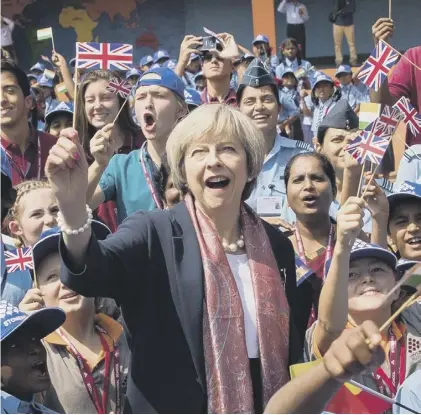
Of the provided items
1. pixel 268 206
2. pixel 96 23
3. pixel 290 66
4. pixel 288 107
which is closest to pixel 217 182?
pixel 268 206

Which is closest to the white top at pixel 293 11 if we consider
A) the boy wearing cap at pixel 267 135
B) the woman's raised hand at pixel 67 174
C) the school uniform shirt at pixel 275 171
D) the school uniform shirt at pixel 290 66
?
the school uniform shirt at pixel 290 66

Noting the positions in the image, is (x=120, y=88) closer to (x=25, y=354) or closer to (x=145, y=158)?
(x=145, y=158)

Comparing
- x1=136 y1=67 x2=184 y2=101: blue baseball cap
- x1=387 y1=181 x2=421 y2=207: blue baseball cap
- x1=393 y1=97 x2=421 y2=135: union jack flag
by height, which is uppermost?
x1=136 y1=67 x2=184 y2=101: blue baseball cap

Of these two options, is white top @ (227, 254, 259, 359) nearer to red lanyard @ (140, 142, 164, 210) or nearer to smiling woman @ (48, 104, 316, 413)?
smiling woman @ (48, 104, 316, 413)

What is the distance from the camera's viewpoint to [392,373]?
3621mm

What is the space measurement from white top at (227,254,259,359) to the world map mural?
1909 centimetres

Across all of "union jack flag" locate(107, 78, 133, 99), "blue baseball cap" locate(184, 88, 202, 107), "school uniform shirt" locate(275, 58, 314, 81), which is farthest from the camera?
"school uniform shirt" locate(275, 58, 314, 81)

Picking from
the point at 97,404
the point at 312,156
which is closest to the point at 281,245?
the point at 97,404

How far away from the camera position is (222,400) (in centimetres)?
299

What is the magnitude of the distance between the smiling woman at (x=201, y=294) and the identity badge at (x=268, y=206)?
1722 millimetres

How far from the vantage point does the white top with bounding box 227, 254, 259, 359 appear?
310 cm

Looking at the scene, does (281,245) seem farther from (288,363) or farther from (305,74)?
(305,74)

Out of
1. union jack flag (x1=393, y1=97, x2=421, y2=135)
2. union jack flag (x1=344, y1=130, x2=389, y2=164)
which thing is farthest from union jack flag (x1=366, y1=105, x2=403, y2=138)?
union jack flag (x1=393, y1=97, x2=421, y2=135)

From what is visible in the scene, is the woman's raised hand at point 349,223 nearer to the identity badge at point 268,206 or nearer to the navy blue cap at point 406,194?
the navy blue cap at point 406,194
